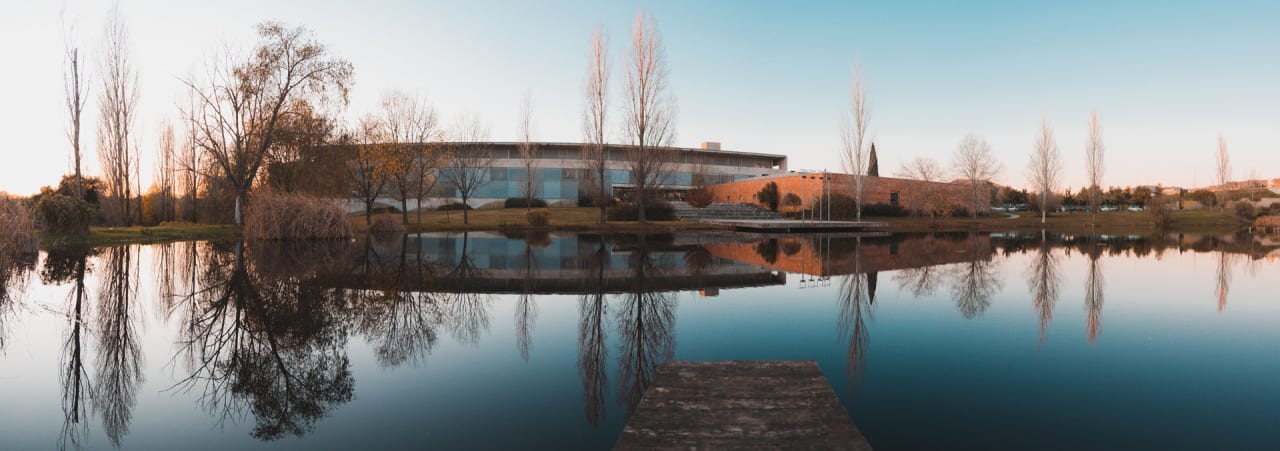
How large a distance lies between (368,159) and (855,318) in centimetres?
→ 2915

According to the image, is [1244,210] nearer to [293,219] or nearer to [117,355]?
[293,219]

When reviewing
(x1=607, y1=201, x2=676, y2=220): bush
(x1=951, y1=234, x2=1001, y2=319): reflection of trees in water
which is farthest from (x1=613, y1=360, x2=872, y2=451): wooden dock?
(x1=607, y1=201, x2=676, y2=220): bush

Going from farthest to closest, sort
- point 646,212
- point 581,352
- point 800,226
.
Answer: point 646,212 < point 800,226 < point 581,352

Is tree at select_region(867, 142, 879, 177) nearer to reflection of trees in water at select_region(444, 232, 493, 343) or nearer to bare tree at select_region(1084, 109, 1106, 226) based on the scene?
bare tree at select_region(1084, 109, 1106, 226)

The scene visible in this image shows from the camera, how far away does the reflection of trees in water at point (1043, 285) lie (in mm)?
7848

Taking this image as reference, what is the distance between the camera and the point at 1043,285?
1076 centimetres

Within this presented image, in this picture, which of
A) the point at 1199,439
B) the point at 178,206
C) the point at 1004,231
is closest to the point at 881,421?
the point at 1199,439

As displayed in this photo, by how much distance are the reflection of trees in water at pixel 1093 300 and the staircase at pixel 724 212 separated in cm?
2559

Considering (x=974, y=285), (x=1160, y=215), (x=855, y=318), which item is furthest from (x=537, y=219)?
(x=1160, y=215)

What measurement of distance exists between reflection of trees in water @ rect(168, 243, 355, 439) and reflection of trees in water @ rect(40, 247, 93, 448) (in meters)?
0.64

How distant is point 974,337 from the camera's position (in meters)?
6.53

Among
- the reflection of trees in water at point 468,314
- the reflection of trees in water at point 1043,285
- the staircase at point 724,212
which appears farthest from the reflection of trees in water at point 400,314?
the staircase at point 724,212

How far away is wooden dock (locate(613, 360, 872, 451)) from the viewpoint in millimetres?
3262

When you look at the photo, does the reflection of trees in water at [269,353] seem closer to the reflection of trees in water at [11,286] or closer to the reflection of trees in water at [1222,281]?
the reflection of trees in water at [11,286]
